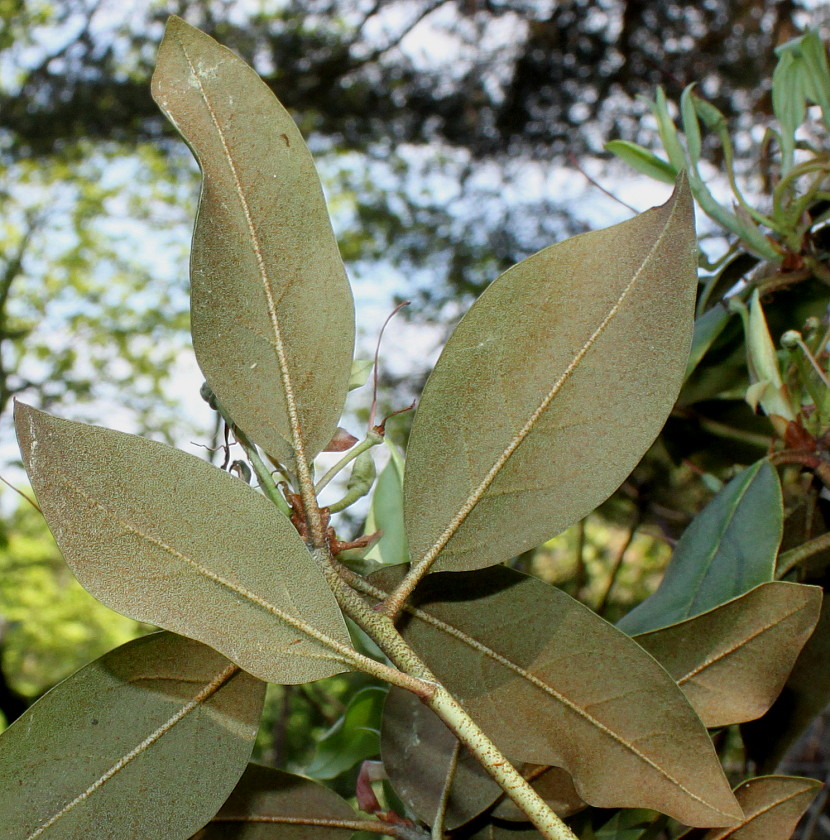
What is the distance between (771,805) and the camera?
0.38 metres

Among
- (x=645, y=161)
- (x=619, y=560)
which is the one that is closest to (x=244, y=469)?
(x=645, y=161)

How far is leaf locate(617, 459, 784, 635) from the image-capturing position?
0.47 metres

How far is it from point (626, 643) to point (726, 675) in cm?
8

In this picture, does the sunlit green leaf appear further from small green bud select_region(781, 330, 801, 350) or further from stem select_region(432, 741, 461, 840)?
stem select_region(432, 741, 461, 840)

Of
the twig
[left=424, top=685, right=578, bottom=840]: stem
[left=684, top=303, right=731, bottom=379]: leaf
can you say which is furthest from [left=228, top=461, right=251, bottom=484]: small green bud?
the twig

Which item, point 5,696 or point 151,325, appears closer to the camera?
point 5,696

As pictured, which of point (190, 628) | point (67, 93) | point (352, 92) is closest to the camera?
point (190, 628)

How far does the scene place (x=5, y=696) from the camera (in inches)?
66.8

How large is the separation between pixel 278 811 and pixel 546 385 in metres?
0.28

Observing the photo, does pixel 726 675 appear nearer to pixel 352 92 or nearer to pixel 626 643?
pixel 626 643

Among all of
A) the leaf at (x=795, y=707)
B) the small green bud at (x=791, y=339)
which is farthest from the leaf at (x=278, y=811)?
the small green bud at (x=791, y=339)

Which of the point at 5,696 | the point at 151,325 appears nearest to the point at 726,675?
the point at 5,696

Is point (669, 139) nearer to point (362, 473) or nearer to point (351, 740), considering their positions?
point (362, 473)

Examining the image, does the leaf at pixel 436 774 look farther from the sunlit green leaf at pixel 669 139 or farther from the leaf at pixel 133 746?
the sunlit green leaf at pixel 669 139
